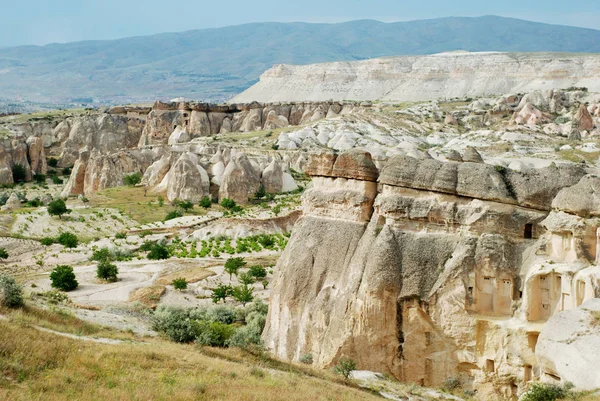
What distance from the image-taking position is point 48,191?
7319cm

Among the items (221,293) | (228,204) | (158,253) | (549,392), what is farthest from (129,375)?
(228,204)

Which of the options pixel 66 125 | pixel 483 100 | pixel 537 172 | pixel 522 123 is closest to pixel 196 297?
pixel 537 172

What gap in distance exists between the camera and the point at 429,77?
15250cm

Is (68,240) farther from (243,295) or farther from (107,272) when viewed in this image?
(243,295)

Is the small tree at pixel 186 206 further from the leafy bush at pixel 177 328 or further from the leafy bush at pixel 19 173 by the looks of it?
the leafy bush at pixel 177 328

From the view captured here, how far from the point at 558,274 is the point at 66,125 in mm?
89012

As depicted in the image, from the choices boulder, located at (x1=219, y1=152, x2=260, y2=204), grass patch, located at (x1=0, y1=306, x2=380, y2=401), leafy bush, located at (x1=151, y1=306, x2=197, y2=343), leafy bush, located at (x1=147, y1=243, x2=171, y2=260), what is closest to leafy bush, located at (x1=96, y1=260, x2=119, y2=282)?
leafy bush, located at (x1=147, y1=243, x2=171, y2=260)

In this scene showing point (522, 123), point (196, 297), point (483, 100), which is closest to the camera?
point (196, 297)

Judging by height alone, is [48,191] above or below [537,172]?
below

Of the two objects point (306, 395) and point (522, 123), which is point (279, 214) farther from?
point (522, 123)

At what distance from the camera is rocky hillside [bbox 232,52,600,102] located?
140 meters

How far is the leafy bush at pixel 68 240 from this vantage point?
4646cm

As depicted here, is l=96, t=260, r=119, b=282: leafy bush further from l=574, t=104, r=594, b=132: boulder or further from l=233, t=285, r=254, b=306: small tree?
l=574, t=104, r=594, b=132: boulder

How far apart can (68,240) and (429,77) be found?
116m
